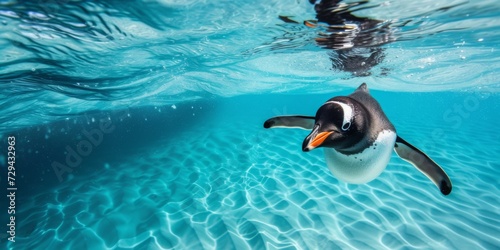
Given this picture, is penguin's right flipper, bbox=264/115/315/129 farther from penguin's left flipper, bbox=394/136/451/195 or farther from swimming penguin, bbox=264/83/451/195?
penguin's left flipper, bbox=394/136/451/195

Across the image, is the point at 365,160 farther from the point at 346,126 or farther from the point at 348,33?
the point at 348,33

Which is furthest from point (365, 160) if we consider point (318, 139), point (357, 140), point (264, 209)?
point (264, 209)

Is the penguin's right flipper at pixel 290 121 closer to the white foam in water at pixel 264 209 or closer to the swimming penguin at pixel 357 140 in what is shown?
Result: the swimming penguin at pixel 357 140

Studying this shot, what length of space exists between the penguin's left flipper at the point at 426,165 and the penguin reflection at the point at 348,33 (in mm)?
3304

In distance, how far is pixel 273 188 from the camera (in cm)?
746

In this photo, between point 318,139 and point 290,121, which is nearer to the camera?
point 318,139

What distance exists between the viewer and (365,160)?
9.13 ft

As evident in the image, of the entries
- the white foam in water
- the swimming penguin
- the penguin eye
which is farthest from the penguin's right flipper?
the white foam in water

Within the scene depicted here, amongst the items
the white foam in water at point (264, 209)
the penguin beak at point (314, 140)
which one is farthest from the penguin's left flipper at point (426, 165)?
the white foam in water at point (264, 209)

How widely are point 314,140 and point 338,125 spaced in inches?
15.7

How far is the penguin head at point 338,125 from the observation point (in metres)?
2.07

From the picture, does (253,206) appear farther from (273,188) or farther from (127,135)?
(127,135)

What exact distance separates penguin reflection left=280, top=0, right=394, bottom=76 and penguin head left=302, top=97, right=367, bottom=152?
3.59 meters

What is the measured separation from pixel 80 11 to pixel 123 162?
9156 millimetres
